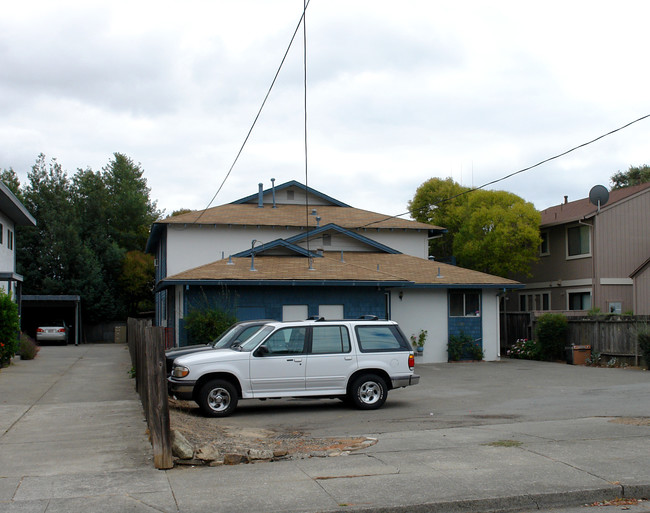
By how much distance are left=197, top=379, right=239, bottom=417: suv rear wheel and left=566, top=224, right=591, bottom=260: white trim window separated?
22543mm

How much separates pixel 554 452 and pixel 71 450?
6.29 metres

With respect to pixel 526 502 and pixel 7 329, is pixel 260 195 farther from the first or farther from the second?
pixel 526 502

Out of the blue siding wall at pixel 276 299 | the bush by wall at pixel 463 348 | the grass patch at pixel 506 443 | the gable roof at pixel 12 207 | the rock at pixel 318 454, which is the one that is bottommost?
the rock at pixel 318 454

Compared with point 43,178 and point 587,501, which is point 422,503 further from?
point 43,178

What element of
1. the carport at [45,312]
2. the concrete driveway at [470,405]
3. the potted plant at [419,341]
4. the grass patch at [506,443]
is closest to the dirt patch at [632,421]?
the concrete driveway at [470,405]

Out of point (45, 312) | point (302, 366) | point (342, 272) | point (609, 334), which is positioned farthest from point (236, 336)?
point (45, 312)

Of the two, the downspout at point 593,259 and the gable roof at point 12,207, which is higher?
the gable roof at point 12,207

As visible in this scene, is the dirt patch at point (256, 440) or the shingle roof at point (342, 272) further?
the shingle roof at point (342, 272)

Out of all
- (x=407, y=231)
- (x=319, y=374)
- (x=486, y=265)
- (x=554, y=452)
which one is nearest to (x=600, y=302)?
(x=486, y=265)

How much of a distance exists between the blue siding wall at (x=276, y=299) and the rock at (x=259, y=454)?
595 inches

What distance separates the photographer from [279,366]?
45.9 feet

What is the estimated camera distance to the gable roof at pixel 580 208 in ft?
105

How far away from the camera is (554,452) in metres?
9.48

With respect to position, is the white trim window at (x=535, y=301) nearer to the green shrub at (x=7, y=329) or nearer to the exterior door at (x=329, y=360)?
the exterior door at (x=329, y=360)
